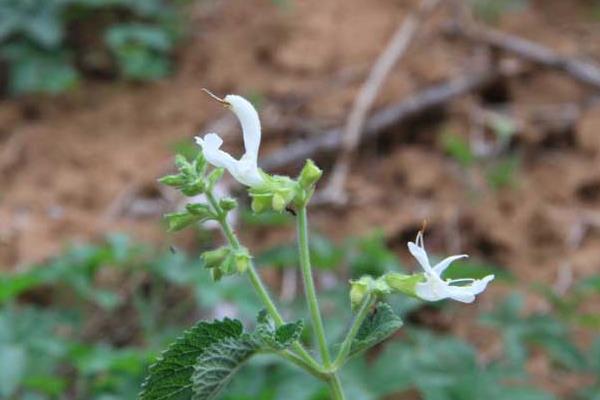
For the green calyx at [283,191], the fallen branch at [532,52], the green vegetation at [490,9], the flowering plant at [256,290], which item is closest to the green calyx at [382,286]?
the flowering plant at [256,290]

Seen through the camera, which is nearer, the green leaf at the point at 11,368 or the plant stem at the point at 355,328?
the plant stem at the point at 355,328

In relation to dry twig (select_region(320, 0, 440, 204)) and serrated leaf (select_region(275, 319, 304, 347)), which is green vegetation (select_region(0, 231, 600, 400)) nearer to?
dry twig (select_region(320, 0, 440, 204))

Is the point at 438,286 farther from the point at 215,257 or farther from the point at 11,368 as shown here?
the point at 11,368

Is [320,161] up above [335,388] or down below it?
above

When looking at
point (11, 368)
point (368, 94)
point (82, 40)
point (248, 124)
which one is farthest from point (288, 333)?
point (82, 40)

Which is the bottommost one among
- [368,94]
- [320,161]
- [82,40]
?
[320,161]

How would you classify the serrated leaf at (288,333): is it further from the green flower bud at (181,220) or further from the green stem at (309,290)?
the green flower bud at (181,220)

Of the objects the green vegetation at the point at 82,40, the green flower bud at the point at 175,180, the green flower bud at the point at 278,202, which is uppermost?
the green vegetation at the point at 82,40

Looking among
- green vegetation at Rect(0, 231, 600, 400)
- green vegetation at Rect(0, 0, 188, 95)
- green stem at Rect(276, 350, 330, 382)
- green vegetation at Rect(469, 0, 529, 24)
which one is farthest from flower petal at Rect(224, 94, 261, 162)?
green vegetation at Rect(469, 0, 529, 24)
